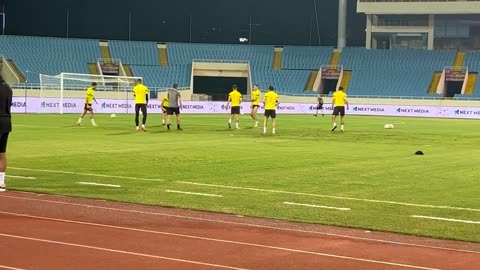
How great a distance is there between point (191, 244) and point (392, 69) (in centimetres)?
7503

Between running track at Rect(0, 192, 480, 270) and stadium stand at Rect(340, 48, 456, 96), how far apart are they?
6915 centimetres

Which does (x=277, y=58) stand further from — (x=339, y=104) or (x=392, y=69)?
(x=339, y=104)

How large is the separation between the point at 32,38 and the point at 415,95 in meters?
39.5

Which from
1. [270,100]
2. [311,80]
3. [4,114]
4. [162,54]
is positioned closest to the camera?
[4,114]

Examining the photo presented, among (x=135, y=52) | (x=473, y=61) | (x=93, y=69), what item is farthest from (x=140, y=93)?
(x=473, y=61)

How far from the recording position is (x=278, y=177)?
1532 cm

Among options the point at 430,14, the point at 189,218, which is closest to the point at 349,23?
the point at 430,14

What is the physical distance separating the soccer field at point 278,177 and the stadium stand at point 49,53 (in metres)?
50.7

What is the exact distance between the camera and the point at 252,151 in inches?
848

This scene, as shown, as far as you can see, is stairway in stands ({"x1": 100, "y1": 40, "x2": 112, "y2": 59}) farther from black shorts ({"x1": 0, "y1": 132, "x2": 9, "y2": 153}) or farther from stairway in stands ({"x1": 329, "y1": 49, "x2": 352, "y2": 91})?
black shorts ({"x1": 0, "y1": 132, "x2": 9, "y2": 153})

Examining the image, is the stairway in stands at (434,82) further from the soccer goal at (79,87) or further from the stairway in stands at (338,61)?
the soccer goal at (79,87)

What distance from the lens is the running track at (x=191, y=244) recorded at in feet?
25.0

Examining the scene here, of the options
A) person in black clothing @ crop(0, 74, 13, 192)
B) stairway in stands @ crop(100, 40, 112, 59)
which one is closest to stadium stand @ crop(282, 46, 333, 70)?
stairway in stands @ crop(100, 40, 112, 59)

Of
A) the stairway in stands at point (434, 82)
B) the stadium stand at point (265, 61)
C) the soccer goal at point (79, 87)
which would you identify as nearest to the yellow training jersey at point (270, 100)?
the soccer goal at point (79, 87)
